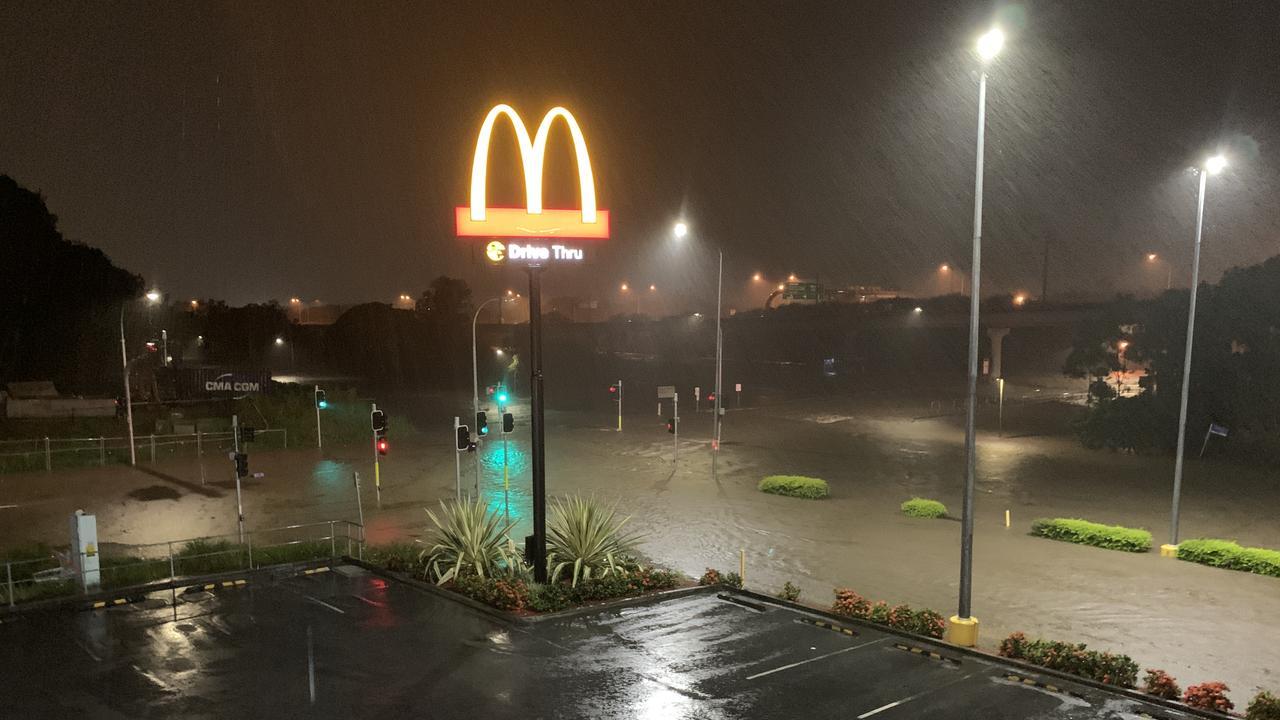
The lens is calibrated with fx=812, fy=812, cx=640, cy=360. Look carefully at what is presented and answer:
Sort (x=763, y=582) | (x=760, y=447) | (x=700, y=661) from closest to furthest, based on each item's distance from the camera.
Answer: (x=700, y=661)
(x=763, y=582)
(x=760, y=447)

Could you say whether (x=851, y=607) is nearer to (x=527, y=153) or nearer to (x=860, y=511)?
(x=527, y=153)

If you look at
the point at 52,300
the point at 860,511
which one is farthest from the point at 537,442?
the point at 52,300

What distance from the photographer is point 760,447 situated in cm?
4319

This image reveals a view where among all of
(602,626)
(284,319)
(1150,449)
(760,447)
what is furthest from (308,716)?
(284,319)

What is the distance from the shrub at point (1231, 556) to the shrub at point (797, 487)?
11.1m

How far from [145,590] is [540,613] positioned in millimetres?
7644

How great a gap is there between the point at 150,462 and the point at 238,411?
391 inches

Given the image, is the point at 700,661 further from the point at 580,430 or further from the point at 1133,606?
the point at 580,430

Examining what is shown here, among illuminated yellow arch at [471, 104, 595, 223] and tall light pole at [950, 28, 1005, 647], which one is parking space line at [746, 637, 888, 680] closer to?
tall light pole at [950, 28, 1005, 647]

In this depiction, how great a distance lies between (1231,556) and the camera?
21.2 meters

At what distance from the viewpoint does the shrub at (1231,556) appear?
2059 cm

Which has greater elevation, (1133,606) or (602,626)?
(602,626)

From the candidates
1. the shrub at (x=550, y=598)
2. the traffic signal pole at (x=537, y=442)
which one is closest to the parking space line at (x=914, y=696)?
the shrub at (x=550, y=598)

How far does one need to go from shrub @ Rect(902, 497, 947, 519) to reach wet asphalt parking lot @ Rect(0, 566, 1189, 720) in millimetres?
13980
